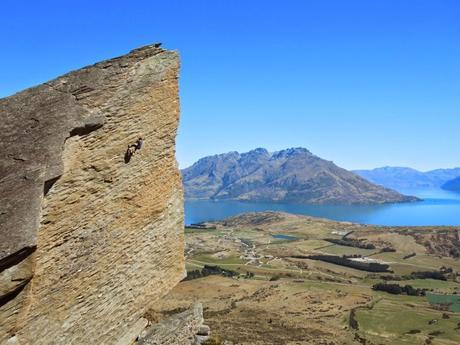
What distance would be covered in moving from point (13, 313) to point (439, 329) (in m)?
103

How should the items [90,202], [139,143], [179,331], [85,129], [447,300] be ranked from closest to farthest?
[85,129]
[90,202]
[139,143]
[179,331]
[447,300]

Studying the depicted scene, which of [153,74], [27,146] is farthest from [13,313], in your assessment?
[153,74]

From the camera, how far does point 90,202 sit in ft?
41.1

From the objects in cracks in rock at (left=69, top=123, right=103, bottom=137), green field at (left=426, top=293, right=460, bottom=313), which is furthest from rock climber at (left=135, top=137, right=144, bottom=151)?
green field at (left=426, top=293, right=460, bottom=313)

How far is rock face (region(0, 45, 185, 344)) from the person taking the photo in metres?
10.5

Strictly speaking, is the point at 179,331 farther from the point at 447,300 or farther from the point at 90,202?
the point at 447,300

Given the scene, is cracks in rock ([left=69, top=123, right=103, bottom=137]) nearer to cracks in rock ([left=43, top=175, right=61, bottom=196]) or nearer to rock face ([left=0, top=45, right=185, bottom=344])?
rock face ([left=0, top=45, right=185, bottom=344])

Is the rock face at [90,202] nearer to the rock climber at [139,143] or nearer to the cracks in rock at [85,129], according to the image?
the cracks in rock at [85,129]

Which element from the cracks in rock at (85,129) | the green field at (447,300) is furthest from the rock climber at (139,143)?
the green field at (447,300)

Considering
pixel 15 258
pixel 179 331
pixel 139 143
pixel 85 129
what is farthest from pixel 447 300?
pixel 15 258

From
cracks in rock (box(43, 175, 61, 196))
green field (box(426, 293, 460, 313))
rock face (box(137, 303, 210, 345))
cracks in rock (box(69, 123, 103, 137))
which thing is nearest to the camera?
cracks in rock (box(43, 175, 61, 196))

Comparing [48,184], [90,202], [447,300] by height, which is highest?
[48,184]

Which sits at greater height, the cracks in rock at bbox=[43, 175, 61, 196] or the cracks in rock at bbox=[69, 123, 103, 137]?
the cracks in rock at bbox=[69, 123, 103, 137]

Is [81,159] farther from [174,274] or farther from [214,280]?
[214,280]
